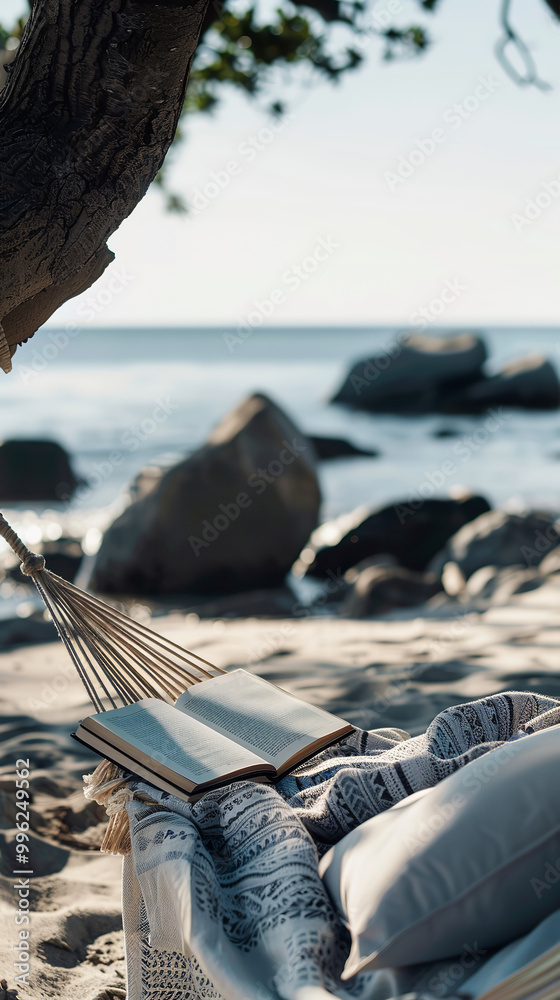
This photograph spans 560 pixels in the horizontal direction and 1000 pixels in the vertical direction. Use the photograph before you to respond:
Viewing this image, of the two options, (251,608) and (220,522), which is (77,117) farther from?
(220,522)

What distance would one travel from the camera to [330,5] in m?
1.97

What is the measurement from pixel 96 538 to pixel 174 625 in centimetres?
236

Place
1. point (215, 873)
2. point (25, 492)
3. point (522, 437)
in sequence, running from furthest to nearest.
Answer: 1. point (522, 437)
2. point (25, 492)
3. point (215, 873)

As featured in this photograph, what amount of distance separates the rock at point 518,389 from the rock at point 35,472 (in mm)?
8085

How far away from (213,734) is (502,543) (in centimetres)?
349

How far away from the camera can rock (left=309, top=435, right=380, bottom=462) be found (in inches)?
372

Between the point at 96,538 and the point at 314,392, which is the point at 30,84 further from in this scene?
the point at 314,392

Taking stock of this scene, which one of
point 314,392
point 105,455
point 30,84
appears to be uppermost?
point 30,84

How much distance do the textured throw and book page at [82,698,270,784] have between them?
0.05 meters

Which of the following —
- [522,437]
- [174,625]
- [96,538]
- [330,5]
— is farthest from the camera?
[522,437]

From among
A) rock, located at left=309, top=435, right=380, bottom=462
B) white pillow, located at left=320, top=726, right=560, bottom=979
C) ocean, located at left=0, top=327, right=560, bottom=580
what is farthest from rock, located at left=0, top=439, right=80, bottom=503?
white pillow, located at left=320, top=726, right=560, bottom=979

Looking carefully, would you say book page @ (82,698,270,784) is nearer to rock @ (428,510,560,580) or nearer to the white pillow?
the white pillow

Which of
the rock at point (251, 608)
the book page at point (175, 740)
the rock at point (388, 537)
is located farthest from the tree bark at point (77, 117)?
the rock at point (388, 537)

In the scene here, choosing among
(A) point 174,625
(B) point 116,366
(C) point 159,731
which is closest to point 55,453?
(A) point 174,625
